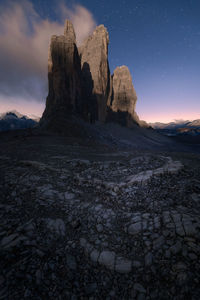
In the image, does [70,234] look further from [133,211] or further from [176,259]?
[176,259]

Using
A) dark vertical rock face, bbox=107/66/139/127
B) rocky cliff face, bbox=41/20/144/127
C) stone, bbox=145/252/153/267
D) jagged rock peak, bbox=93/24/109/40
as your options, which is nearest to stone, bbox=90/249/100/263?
stone, bbox=145/252/153/267

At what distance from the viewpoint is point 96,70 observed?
4122 centimetres

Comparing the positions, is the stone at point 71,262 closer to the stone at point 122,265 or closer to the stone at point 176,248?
the stone at point 122,265

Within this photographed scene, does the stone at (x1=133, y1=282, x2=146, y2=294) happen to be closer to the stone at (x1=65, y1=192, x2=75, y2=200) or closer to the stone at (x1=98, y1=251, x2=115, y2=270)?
the stone at (x1=98, y1=251, x2=115, y2=270)

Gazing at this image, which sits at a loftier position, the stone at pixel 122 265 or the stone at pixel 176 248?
the stone at pixel 176 248

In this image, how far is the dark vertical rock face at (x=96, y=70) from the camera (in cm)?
4009

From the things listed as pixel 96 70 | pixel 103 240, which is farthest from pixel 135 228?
pixel 96 70

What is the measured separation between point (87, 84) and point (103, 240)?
4478 centimetres

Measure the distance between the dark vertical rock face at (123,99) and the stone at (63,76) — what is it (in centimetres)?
2411

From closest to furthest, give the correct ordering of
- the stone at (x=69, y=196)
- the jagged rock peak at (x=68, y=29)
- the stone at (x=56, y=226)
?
the stone at (x=56, y=226), the stone at (x=69, y=196), the jagged rock peak at (x=68, y=29)

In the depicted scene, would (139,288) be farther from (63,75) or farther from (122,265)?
(63,75)

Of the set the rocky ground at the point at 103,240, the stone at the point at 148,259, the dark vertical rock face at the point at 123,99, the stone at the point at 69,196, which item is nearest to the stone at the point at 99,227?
the rocky ground at the point at 103,240

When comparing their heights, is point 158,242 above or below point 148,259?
above

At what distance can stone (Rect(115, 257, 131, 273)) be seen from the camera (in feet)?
6.16
